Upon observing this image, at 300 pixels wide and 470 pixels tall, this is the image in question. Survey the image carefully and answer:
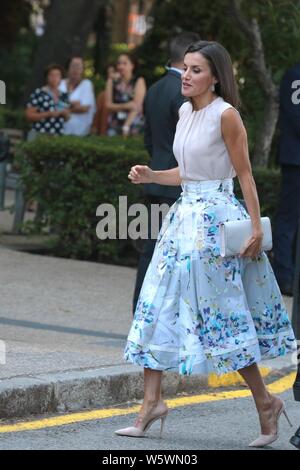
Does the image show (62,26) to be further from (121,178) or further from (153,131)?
(153,131)

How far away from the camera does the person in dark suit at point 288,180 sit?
405 inches

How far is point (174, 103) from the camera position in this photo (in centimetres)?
811

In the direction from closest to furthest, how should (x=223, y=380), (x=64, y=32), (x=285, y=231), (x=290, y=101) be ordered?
(x=223, y=380), (x=290, y=101), (x=285, y=231), (x=64, y=32)

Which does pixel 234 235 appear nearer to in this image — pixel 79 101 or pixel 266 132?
pixel 266 132

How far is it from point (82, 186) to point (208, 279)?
19.9ft

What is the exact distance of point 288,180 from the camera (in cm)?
1055

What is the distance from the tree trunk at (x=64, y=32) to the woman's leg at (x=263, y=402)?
15.8 m

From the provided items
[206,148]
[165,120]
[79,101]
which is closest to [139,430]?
[206,148]

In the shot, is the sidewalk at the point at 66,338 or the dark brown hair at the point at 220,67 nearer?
the dark brown hair at the point at 220,67

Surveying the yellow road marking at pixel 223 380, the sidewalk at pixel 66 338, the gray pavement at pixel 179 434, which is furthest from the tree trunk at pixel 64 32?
the gray pavement at pixel 179 434

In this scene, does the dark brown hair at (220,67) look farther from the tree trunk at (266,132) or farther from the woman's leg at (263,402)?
the tree trunk at (266,132)

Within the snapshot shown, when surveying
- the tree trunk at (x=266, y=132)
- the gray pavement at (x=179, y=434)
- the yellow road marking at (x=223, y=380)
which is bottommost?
the gray pavement at (x=179, y=434)

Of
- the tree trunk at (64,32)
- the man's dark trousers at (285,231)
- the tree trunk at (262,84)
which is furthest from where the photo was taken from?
the tree trunk at (64,32)

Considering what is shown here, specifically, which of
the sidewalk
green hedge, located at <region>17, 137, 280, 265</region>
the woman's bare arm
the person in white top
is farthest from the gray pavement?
the person in white top
